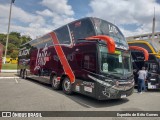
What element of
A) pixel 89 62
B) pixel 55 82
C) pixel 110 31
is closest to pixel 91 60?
pixel 89 62

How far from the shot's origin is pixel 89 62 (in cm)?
771

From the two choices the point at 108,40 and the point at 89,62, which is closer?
the point at 108,40

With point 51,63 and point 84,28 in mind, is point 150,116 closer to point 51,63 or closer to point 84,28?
point 84,28

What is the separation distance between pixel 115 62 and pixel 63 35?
12.8ft

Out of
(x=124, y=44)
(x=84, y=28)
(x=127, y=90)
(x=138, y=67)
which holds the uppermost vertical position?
(x=84, y=28)

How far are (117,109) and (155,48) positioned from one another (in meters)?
8.04

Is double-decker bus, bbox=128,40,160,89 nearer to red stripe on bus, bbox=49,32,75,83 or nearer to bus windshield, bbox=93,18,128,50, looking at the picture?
bus windshield, bbox=93,18,128,50

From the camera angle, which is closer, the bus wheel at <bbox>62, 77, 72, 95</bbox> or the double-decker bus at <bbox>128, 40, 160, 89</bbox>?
the bus wheel at <bbox>62, 77, 72, 95</bbox>

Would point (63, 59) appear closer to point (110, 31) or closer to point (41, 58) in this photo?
point (110, 31)

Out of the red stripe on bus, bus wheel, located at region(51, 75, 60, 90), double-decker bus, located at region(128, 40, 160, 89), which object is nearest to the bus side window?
the red stripe on bus

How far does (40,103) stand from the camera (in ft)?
24.4

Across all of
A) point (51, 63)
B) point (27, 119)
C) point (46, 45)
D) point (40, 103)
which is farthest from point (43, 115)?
point (46, 45)

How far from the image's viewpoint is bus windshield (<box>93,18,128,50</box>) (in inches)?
322

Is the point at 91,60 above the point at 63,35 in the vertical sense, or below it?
below
